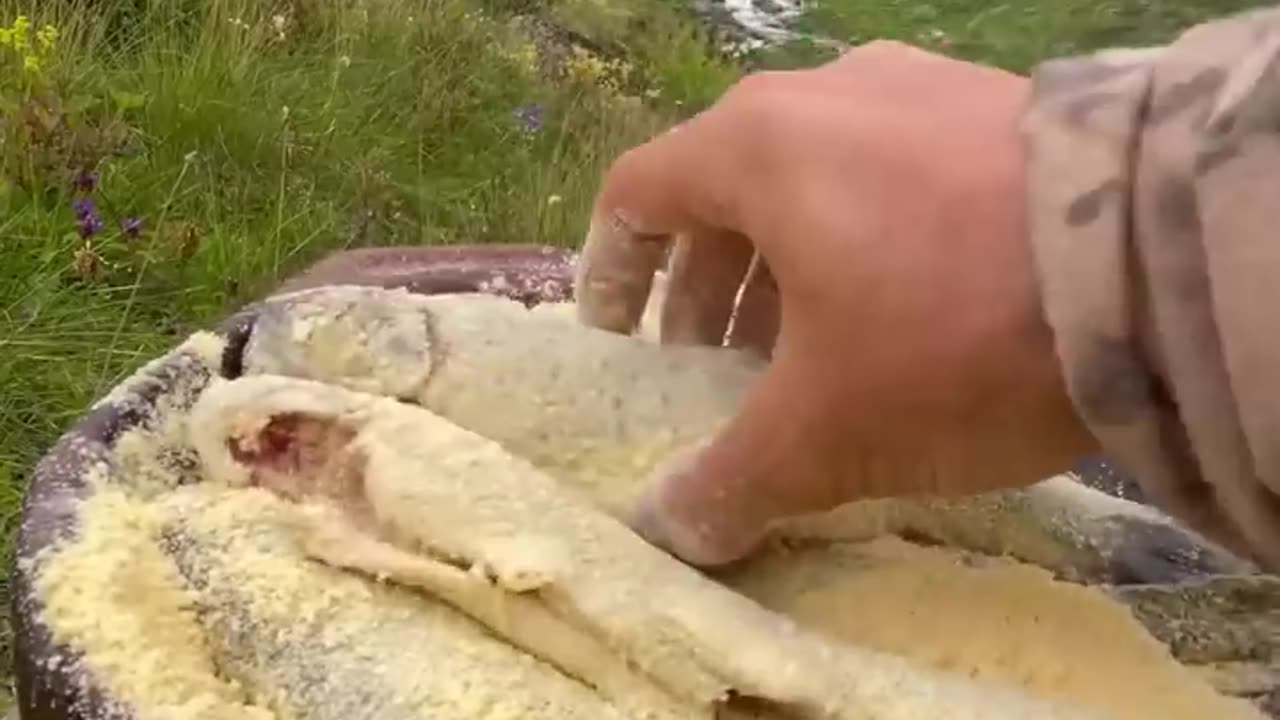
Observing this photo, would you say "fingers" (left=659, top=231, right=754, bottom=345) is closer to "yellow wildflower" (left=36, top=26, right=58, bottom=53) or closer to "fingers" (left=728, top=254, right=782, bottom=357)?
"fingers" (left=728, top=254, right=782, bottom=357)

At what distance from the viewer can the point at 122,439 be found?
0.74 m

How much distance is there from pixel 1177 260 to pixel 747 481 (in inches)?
8.2

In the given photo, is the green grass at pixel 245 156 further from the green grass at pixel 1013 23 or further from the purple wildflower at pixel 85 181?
the green grass at pixel 1013 23

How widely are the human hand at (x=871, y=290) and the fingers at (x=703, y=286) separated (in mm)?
50

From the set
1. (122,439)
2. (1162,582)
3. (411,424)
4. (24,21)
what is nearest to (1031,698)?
(1162,582)

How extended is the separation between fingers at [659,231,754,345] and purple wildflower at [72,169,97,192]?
0.99m

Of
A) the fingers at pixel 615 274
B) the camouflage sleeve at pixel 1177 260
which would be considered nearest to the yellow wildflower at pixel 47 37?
the fingers at pixel 615 274

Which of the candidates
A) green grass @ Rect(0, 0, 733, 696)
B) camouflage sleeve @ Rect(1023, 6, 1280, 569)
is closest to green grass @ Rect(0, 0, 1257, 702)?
green grass @ Rect(0, 0, 733, 696)

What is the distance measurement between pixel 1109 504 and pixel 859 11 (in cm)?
185

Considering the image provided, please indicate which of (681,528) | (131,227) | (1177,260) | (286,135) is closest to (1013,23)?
(286,135)

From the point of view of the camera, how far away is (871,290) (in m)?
0.54

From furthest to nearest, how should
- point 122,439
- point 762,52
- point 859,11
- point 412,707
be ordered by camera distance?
point 762,52
point 859,11
point 122,439
point 412,707

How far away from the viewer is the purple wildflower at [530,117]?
88.4 inches

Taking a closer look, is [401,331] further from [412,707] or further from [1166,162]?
[1166,162]
